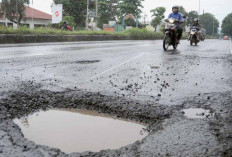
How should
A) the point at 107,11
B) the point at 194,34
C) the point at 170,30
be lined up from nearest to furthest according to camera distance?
1. the point at 170,30
2. the point at 194,34
3. the point at 107,11

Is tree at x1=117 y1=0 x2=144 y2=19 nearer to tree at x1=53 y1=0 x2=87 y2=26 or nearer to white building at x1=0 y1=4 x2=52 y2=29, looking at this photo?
tree at x1=53 y1=0 x2=87 y2=26

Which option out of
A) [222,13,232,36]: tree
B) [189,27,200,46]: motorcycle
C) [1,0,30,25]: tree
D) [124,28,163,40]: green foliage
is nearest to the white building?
[1,0,30,25]: tree

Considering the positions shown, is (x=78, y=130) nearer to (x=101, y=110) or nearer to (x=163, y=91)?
(x=101, y=110)

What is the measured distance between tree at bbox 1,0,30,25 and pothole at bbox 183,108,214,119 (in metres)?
35.3

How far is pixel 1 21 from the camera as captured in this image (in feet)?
127

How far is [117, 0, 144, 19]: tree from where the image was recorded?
47412 mm

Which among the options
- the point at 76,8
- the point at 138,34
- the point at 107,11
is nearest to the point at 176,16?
the point at 138,34

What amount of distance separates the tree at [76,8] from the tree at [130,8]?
8.31 meters

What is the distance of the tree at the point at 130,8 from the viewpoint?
4741 cm

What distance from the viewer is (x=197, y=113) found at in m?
2.78

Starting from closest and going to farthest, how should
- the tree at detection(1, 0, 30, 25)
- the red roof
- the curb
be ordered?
the curb → the tree at detection(1, 0, 30, 25) → the red roof

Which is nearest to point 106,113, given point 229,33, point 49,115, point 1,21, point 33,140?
point 49,115

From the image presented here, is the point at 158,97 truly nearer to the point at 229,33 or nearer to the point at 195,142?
the point at 195,142

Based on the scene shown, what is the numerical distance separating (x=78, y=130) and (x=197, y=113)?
1.29 m
